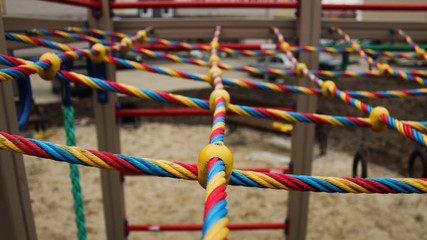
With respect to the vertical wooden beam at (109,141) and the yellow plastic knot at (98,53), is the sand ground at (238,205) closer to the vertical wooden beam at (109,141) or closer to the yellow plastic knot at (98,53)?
the vertical wooden beam at (109,141)

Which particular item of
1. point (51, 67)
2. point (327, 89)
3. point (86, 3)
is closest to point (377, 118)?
point (327, 89)

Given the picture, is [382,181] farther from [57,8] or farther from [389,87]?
[389,87]

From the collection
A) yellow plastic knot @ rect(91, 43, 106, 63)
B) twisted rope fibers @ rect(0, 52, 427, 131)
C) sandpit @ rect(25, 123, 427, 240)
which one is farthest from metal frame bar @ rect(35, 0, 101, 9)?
sandpit @ rect(25, 123, 427, 240)

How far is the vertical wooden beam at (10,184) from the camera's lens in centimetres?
73

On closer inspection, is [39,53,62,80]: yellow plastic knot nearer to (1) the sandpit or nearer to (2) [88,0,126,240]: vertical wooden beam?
(2) [88,0,126,240]: vertical wooden beam

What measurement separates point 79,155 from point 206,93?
545 centimetres

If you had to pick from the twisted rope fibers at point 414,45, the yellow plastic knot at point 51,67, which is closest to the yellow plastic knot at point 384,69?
the twisted rope fibers at point 414,45

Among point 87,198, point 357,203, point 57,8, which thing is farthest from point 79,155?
point 357,203

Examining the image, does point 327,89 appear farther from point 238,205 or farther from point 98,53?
point 238,205

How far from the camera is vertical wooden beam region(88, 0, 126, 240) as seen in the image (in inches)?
58.5

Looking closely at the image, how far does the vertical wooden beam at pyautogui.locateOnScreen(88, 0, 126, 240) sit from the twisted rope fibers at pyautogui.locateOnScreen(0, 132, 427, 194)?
1.10 m

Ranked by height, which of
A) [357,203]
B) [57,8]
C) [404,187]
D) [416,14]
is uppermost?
[416,14]

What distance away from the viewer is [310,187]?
0.47 meters

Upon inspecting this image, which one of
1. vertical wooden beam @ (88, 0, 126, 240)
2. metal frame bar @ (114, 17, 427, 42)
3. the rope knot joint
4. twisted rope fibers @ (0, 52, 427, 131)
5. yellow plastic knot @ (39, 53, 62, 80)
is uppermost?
metal frame bar @ (114, 17, 427, 42)
